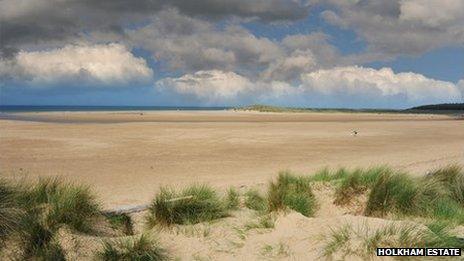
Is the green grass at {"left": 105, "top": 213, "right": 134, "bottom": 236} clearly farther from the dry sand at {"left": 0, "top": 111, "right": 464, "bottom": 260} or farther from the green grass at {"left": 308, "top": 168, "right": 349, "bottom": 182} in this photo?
the green grass at {"left": 308, "top": 168, "right": 349, "bottom": 182}

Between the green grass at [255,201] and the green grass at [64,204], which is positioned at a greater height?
the green grass at [64,204]

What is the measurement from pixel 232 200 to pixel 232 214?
58 cm

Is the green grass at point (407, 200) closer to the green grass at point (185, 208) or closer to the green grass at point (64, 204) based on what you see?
the green grass at point (185, 208)

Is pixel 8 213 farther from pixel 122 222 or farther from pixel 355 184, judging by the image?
pixel 355 184

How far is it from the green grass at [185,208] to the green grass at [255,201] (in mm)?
600

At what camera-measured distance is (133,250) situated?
6195mm

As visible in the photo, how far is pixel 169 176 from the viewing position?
1443 centimetres

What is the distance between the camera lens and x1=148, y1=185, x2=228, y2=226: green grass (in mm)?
7793

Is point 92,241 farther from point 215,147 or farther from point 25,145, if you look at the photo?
point 25,145

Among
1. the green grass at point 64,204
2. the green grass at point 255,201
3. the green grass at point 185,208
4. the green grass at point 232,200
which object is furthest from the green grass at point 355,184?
the green grass at point 64,204

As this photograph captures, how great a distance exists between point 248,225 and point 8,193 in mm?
3401

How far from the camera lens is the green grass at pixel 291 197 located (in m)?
8.16

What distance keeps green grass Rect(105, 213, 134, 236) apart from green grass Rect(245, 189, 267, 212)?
6.87ft

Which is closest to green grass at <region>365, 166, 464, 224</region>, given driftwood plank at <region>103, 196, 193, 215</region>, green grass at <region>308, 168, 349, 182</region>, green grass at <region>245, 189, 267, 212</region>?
green grass at <region>308, 168, 349, 182</region>
